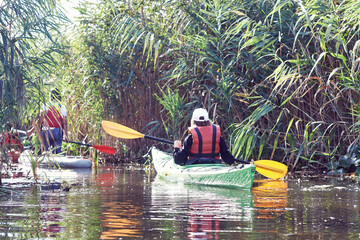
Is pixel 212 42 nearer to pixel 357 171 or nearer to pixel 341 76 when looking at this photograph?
pixel 341 76

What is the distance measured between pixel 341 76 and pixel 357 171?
1389 mm

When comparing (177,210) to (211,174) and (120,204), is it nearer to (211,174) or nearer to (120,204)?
(120,204)

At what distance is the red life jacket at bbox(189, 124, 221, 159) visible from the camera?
27.2ft

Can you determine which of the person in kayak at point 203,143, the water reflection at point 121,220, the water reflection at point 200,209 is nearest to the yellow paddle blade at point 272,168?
the person in kayak at point 203,143

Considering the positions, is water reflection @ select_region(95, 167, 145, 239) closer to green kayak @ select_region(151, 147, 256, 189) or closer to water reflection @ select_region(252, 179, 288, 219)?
green kayak @ select_region(151, 147, 256, 189)

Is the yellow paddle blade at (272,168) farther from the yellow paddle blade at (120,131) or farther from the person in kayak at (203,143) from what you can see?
the yellow paddle blade at (120,131)

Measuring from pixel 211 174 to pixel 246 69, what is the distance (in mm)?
2082

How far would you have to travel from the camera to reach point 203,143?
8.36 metres

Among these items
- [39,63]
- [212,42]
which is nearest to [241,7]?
[212,42]

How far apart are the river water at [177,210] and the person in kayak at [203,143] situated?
43cm

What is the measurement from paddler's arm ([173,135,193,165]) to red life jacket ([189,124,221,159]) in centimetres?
6

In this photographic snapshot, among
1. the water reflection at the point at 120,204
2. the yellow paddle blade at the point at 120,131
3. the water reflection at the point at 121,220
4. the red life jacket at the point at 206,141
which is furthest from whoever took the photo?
the yellow paddle blade at the point at 120,131

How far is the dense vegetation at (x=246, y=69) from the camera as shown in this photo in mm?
8484

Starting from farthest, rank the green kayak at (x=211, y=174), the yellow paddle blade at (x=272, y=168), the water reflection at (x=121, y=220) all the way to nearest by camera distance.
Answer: the yellow paddle blade at (x=272, y=168)
the green kayak at (x=211, y=174)
the water reflection at (x=121, y=220)
